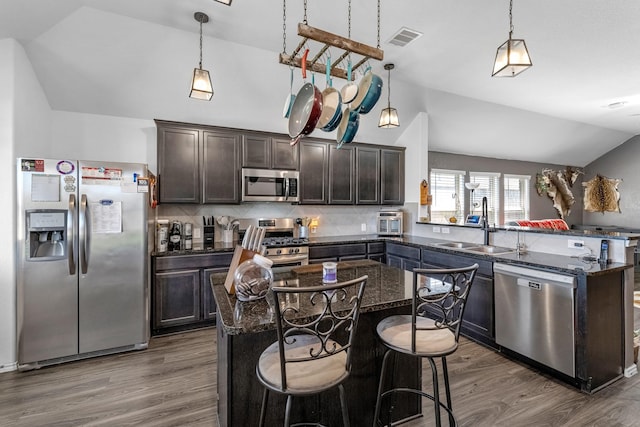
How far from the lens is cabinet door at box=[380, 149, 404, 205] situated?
4891 millimetres

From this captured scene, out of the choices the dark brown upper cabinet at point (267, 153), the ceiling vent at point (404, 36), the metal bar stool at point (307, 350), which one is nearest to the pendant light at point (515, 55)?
the ceiling vent at point (404, 36)

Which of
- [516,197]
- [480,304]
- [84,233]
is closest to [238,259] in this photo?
[84,233]

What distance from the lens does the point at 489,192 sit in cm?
677

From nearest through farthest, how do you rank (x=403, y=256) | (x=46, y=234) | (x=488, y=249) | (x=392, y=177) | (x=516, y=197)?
(x=46, y=234)
(x=488, y=249)
(x=403, y=256)
(x=392, y=177)
(x=516, y=197)

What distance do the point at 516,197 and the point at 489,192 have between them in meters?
0.97

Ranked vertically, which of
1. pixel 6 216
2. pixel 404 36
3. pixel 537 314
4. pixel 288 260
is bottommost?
pixel 537 314

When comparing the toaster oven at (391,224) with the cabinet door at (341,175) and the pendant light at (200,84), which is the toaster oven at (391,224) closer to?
the cabinet door at (341,175)

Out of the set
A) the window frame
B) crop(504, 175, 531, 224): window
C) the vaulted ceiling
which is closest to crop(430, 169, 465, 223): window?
the window frame

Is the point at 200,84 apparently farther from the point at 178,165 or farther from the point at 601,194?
the point at 601,194

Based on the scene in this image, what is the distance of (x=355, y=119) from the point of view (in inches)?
75.2

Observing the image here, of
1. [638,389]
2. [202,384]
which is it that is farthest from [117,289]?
[638,389]

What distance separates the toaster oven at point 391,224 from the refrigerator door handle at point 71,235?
378cm

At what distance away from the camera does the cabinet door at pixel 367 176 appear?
15.5 ft

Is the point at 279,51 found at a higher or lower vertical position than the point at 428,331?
higher
